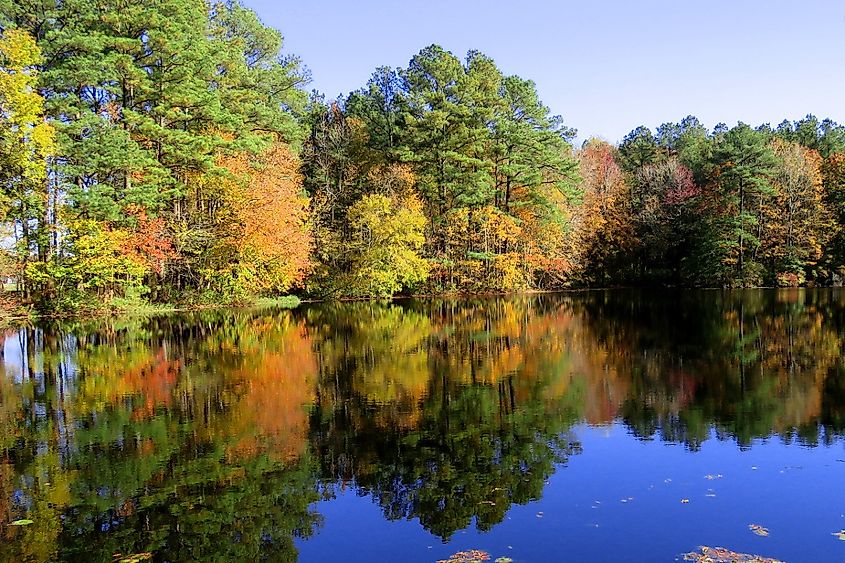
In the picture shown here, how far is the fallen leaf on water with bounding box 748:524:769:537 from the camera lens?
6.16 m

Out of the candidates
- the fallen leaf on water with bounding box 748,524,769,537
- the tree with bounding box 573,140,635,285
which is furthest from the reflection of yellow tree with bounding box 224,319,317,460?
the tree with bounding box 573,140,635,285

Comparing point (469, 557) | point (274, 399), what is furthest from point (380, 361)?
point (469, 557)

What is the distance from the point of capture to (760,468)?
26.2ft

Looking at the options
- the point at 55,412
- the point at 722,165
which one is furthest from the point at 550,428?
the point at 722,165

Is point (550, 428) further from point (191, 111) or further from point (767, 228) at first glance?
point (767, 228)

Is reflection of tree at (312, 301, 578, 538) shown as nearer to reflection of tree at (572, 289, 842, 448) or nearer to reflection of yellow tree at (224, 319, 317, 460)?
reflection of yellow tree at (224, 319, 317, 460)

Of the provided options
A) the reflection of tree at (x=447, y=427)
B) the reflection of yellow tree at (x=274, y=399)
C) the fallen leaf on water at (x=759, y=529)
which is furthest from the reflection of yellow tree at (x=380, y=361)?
the fallen leaf on water at (x=759, y=529)

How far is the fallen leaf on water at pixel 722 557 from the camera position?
→ 18.3ft

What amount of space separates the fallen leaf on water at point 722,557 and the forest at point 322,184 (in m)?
27.0

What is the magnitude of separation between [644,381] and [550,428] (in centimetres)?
409

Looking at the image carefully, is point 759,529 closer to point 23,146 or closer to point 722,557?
point 722,557

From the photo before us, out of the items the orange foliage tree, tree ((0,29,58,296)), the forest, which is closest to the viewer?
tree ((0,29,58,296))

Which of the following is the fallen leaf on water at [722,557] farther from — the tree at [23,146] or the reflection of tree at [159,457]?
the tree at [23,146]

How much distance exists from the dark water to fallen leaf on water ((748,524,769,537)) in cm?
5
